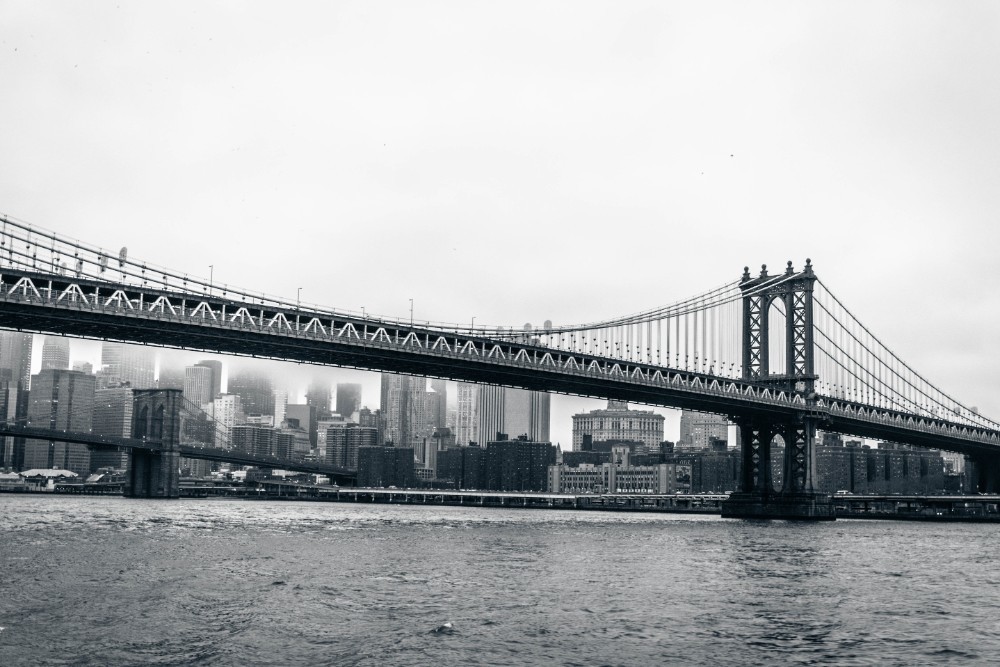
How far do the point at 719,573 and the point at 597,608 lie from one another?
12734 millimetres

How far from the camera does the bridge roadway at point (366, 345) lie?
61.0 m

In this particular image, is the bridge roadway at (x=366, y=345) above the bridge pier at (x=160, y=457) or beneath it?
above

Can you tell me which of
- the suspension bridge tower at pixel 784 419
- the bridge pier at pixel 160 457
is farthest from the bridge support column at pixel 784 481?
the bridge pier at pixel 160 457

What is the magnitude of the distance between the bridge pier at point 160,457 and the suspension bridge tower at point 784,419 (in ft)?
357

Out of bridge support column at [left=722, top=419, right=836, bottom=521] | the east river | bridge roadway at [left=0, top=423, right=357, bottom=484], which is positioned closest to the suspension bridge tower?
bridge support column at [left=722, top=419, right=836, bottom=521]

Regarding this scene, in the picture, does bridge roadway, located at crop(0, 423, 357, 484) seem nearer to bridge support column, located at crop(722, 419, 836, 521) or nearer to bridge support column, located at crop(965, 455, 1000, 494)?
bridge support column, located at crop(722, 419, 836, 521)

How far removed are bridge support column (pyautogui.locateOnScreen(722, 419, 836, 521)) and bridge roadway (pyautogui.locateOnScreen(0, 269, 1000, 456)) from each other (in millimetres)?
2228

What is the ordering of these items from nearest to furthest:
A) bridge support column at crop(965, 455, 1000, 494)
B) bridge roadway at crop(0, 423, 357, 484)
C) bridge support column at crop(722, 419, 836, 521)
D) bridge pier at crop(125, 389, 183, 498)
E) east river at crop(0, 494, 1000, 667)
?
east river at crop(0, 494, 1000, 667), bridge support column at crop(722, 419, 836, 521), bridge support column at crop(965, 455, 1000, 494), bridge roadway at crop(0, 423, 357, 484), bridge pier at crop(125, 389, 183, 498)

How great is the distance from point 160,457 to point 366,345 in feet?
401

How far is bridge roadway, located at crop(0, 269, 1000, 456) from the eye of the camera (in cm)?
6097

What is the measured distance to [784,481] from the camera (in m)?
99.6

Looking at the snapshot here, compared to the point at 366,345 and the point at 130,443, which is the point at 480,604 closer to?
the point at 366,345

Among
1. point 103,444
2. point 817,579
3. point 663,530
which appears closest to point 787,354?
point 663,530

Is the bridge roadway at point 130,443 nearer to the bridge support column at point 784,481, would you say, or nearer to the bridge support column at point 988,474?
the bridge support column at point 784,481
